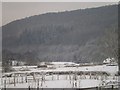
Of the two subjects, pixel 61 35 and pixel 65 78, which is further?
pixel 61 35

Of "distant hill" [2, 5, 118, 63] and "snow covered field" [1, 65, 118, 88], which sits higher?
"distant hill" [2, 5, 118, 63]

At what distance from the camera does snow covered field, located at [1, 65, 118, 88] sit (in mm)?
5675

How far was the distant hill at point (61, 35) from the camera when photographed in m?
5.74

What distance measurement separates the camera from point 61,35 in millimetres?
5809

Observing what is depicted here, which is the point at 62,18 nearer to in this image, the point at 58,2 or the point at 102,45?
the point at 58,2

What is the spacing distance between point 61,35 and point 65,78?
683 millimetres

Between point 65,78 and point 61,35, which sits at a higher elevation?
point 61,35

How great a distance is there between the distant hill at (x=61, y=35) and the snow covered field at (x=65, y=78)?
17 cm

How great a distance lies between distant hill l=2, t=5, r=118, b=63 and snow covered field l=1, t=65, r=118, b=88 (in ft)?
0.56

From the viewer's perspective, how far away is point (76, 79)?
18.8 feet

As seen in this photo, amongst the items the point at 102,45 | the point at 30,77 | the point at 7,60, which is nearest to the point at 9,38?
the point at 7,60

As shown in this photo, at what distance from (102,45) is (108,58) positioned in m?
0.23

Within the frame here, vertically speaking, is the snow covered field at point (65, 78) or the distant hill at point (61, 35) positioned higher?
the distant hill at point (61, 35)

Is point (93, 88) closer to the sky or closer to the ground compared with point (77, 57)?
Result: closer to the ground
